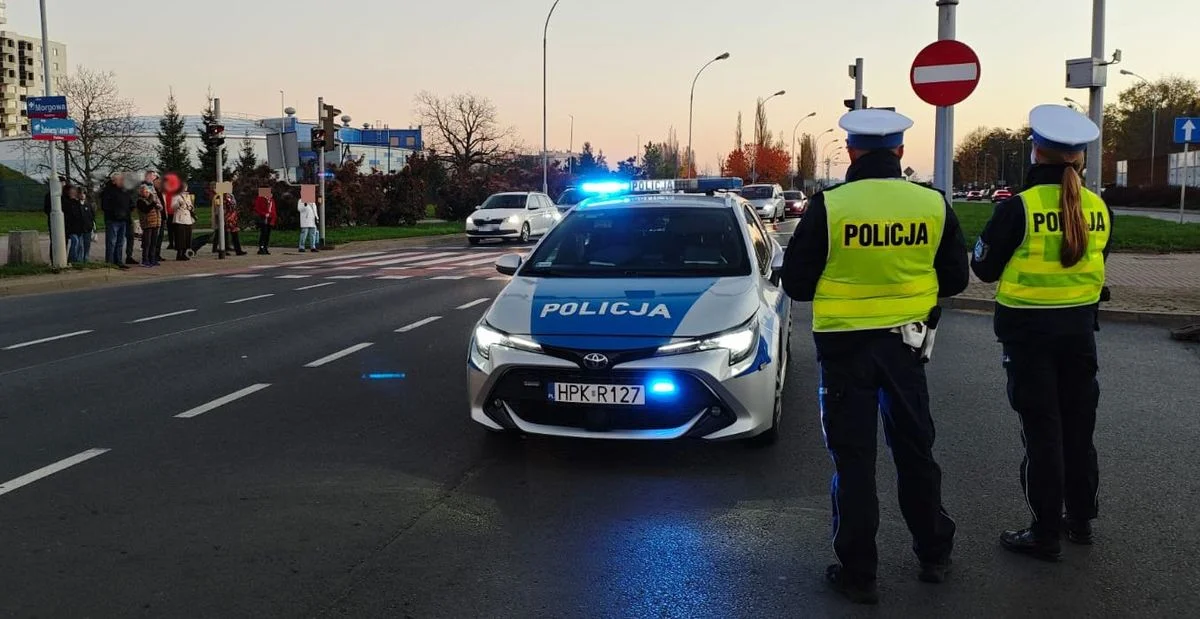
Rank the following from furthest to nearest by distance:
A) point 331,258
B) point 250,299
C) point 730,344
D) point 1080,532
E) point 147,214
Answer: point 331,258 → point 147,214 → point 250,299 → point 730,344 → point 1080,532

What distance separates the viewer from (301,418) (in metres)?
6.78

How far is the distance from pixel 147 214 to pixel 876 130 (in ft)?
63.1

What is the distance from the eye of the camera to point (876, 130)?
12.5ft

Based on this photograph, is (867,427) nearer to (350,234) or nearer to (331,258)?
(331,258)

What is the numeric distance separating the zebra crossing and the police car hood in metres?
10.1

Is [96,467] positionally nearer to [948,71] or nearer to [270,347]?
[270,347]

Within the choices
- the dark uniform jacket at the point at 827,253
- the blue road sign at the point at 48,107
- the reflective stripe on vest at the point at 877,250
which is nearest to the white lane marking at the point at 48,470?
the dark uniform jacket at the point at 827,253

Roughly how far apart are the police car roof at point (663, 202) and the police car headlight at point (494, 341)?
77.2 inches

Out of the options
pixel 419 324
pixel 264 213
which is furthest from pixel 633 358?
pixel 264 213

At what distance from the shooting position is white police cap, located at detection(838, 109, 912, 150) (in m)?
3.82

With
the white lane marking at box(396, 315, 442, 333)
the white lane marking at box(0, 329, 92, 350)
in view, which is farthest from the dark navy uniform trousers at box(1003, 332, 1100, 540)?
the white lane marking at box(0, 329, 92, 350)

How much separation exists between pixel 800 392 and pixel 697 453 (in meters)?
2.02

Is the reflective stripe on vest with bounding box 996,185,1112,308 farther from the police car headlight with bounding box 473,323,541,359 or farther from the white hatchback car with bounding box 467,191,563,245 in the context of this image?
the white hatchback car with bounding box 467,191,563,245

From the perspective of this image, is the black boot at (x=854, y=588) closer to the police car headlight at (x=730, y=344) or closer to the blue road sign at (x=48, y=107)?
the police car headlight at (x=730, y=344)
